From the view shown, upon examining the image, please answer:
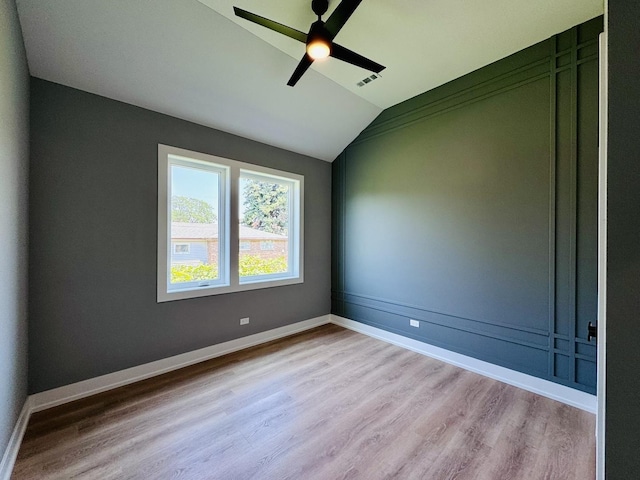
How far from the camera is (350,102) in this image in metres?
3.42

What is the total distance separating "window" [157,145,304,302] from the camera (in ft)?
9.46

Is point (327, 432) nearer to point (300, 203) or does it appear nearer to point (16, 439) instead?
point (16, 439)

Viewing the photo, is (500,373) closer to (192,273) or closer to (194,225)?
(192,273)

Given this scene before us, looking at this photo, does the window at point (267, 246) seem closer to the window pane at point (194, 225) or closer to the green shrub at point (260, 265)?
the green shrub at point (260, 265)

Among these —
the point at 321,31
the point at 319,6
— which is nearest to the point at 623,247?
the point at 321,31

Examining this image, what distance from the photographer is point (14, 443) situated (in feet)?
5.52

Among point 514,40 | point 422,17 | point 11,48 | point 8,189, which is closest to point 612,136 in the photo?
point 422,17

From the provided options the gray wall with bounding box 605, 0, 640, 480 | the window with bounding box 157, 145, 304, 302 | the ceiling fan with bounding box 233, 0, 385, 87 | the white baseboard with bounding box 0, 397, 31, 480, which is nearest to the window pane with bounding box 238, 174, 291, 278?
the window with bounding box 157, 145, 304, 302

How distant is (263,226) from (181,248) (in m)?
1.10

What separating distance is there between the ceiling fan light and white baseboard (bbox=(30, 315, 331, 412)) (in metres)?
3.10

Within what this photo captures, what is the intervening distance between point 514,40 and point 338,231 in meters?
2.94

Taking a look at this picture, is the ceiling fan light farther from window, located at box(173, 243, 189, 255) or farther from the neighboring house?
window, located at box(173, 243, 189, 255)

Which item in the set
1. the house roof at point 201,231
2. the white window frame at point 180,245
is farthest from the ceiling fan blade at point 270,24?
the white window frame at point 180,245

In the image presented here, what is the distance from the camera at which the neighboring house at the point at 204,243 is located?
2962 mm
